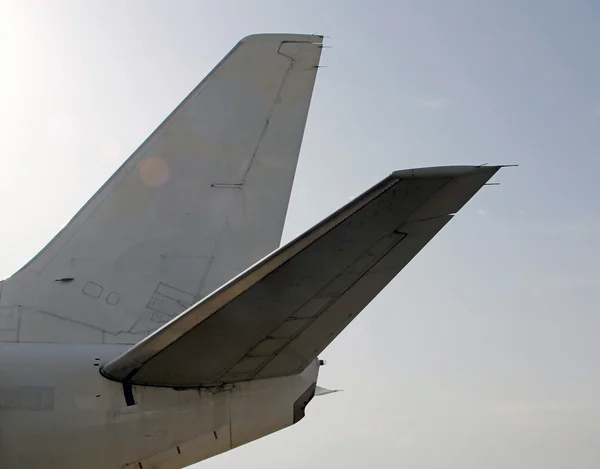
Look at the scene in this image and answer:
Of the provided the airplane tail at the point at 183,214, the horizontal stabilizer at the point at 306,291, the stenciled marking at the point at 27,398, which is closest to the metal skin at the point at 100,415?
the stenciled marking at the point at 27,398

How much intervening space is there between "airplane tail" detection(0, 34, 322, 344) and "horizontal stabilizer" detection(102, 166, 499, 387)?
4.10 feet

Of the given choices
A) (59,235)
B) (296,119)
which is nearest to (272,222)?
(296,119)

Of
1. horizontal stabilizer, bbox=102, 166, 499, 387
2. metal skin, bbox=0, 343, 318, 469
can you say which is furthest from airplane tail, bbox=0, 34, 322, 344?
horizontal stabilizer, bbox=102, 166, 499, 387

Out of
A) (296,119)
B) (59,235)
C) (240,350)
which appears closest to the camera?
(240,350)

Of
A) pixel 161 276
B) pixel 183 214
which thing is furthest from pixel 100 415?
pixel 183 214

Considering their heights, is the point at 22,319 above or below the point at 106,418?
above

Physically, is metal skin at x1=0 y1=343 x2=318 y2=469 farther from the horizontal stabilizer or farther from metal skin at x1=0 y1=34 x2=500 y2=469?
the horizontal stabilizer

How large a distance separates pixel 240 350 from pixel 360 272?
1249 mm

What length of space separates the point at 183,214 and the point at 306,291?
3279mm

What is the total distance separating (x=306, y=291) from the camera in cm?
540

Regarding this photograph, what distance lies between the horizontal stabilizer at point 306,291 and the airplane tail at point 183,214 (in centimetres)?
125

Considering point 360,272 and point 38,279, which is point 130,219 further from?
point 360,272

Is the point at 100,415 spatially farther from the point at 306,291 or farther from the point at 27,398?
the point at 306,291

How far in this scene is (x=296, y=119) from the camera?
8875 mm
